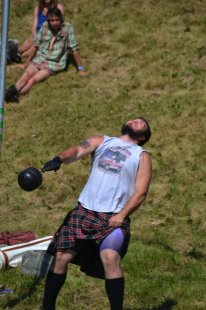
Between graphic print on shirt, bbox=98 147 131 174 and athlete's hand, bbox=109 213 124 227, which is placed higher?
graphic print on shirt, bbox=98 147 131 174

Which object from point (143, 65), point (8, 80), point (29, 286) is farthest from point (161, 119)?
point (29, 286)

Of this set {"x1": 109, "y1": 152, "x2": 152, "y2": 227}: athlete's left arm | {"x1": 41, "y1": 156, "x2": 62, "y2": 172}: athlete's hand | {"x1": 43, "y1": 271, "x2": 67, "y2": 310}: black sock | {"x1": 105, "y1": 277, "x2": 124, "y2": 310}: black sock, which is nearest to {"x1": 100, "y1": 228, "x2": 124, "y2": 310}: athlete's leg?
{"x1": 105, "y1": 277, "x2": 124, "y2": 310}: black sock

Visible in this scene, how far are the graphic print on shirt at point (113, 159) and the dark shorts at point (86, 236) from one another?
1.34ft

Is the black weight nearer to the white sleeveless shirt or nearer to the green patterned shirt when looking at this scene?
the white sleeveless shirt

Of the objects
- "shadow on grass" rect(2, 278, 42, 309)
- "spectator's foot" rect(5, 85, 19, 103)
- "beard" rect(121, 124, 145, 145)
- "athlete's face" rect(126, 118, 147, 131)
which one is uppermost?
"athlete's face" rect(126, 118, 147, 131)

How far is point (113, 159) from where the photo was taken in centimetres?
624

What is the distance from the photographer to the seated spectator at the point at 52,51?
12.7 m

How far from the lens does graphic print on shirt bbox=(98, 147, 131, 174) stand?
621 cm

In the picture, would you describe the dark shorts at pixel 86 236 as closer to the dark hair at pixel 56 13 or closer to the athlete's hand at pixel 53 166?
the athlete's hand at pixel 53 166

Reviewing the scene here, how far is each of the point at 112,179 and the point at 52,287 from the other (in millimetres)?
1121

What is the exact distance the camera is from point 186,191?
31.3 ft

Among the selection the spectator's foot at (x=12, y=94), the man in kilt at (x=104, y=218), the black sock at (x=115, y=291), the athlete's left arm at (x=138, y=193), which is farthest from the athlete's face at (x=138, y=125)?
the spectator's foot at (x=12, y=94)

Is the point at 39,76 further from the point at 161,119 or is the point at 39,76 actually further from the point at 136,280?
the point at 136,280

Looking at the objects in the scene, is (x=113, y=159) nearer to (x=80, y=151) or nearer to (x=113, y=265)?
(x=80, y=151)
